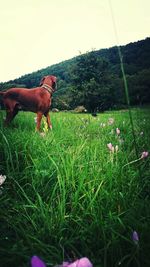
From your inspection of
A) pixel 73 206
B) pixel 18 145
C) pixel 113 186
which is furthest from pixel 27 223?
pixel 18 145

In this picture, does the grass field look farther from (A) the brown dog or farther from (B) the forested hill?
(A) the brown dog

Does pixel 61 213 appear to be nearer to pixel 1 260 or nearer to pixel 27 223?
pixel 27 223

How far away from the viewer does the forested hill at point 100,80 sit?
582cm

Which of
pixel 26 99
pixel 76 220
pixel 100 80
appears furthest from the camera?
pixel 100 80

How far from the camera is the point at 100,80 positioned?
72.0 ft

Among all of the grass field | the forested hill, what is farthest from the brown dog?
the grass field

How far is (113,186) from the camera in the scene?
150 centimetres

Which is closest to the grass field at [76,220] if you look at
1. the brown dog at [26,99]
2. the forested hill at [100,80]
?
the forested hill at [100,80]

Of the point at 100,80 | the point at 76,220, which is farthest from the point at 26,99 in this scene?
the point at 100,80

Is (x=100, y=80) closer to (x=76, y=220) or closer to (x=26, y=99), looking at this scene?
(x=26, y=99)

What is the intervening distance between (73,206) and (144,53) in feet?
33.7

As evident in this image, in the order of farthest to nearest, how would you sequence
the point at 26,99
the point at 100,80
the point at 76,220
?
1. the point at 100,80
2. the point at 26,99
3. the point at 76,220

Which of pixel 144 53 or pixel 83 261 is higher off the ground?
pixel 144 53

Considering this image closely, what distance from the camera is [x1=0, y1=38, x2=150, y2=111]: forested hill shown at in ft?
19.1
